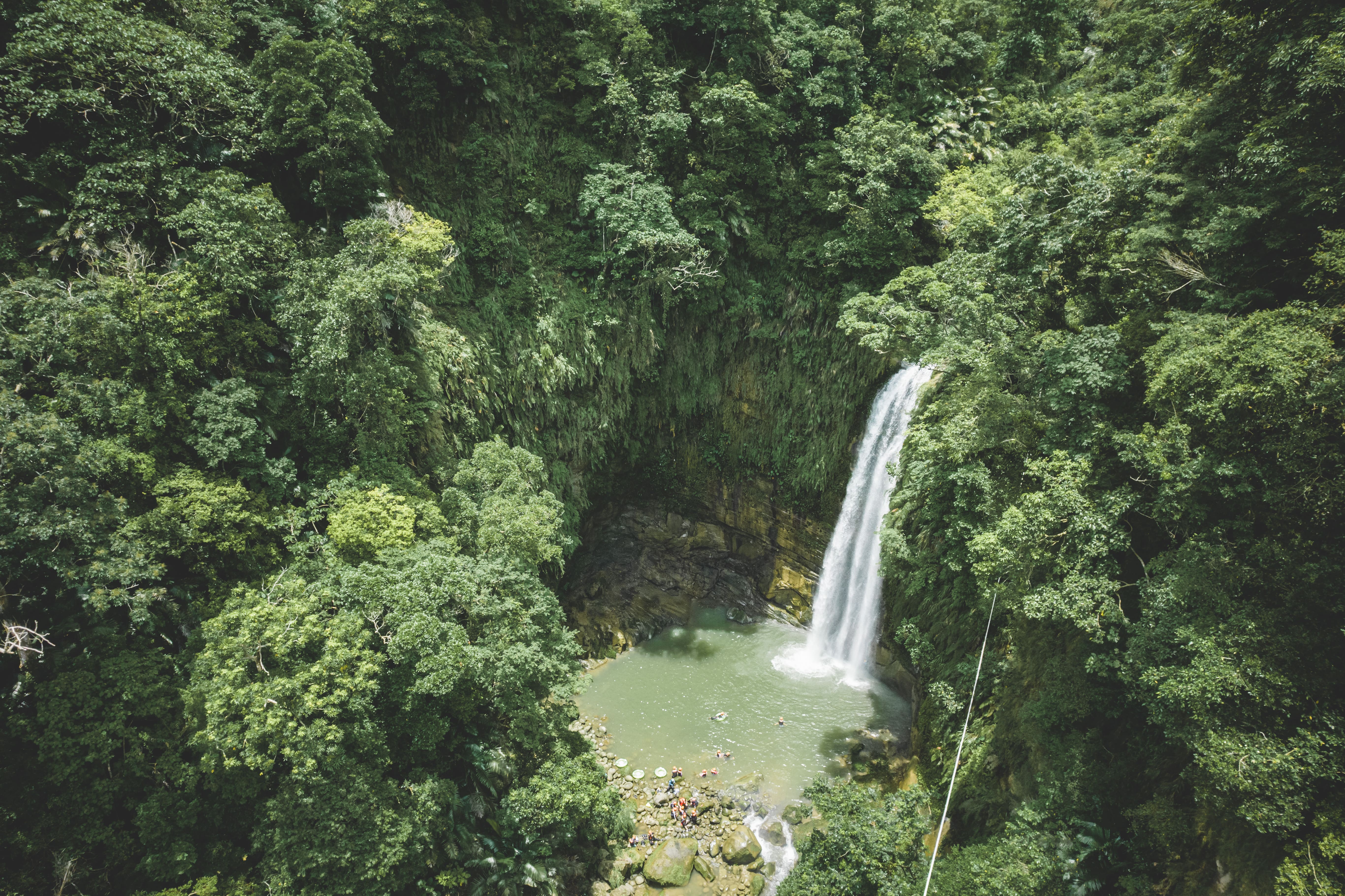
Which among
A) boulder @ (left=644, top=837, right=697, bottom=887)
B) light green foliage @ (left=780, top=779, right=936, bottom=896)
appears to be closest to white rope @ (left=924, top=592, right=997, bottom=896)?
light green foliage @ (left=780, top=779, right=936, bottom=896)

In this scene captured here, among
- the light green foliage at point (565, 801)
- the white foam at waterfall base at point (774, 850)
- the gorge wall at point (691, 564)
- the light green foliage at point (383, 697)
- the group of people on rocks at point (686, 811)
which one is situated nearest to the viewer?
the light green foliage at point (383, 697)

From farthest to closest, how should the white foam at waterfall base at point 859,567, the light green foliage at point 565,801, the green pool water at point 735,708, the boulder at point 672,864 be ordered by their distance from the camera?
the white foam at waterfall base at point 859,567
the green pool water at point 735,708
the boulder at point 672,864
the light green foliage at point 565,801

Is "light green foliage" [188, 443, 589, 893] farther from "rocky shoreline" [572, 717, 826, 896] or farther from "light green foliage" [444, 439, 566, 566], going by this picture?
"rocky shoreline" [572, 717, 826, 896]

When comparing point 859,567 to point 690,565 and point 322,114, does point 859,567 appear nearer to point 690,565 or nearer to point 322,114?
point 690,565

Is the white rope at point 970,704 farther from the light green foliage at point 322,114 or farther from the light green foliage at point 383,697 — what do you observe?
the light green foliage at point 322,114

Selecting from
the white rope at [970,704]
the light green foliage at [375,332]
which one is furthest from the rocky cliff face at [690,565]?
the light green foliage at [375,332]

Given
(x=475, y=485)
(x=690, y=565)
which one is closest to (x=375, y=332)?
(x=475, y=485)

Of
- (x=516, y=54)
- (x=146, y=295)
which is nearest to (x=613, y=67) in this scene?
(x=516, y=54)
